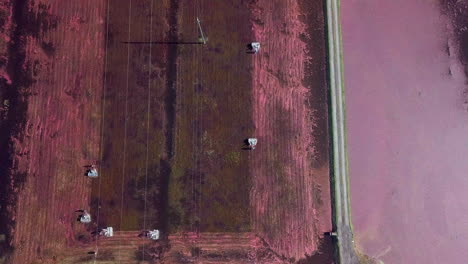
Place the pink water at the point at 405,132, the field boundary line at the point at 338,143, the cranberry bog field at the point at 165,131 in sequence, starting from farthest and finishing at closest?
the pink water at the point at 405,132, the field boundary line at the point at 338,143, the cranberry bog field at the point at 165,131

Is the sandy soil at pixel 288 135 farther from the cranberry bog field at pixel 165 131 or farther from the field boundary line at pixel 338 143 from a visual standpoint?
the field boundary line at pixel 338 143

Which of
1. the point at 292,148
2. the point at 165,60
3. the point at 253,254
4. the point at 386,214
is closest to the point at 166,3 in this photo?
the point at 165,60

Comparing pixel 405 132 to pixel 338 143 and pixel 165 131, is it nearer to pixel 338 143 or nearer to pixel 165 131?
pixel 338 143

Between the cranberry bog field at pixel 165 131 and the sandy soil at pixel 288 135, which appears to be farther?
the sandy soil at pixel 288 135

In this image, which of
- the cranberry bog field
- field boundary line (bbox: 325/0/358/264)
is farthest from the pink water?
the cranberry bog field

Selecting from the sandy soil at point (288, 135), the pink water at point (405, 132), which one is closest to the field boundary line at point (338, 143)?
the sandy soil at point (288, 135)

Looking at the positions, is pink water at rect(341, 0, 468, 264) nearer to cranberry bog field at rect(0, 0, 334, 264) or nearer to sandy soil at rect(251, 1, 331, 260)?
sandy soil at rect(251, 1, 331, 260)

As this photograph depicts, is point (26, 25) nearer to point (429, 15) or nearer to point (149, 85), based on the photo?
point (149, 85)
